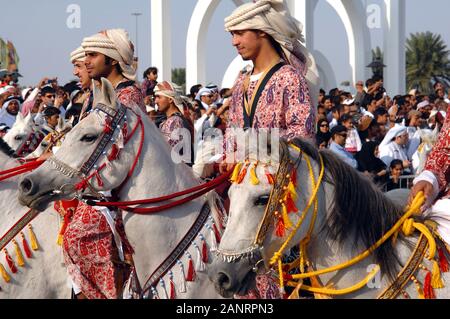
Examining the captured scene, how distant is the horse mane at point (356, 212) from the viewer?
418 cm

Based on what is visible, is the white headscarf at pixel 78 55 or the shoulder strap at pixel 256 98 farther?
the white headscarf at pixel 78 55

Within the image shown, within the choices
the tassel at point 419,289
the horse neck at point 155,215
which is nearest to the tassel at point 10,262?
the horse neck at point 155,215

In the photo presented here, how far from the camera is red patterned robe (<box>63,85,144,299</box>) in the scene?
5996mm

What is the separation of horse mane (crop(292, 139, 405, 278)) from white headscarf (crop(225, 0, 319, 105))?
103 cm

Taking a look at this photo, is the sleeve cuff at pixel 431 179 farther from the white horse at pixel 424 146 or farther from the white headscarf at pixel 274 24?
the white horse at pixel 424 146

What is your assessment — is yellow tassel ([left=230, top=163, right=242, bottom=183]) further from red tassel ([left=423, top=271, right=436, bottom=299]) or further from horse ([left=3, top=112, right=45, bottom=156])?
horse ([left=3, top=112, right=45, bottom=156])

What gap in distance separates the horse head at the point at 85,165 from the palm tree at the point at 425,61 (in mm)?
54131

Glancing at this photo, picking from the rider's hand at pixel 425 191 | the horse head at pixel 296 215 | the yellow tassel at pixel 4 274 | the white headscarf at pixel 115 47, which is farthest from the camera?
the yellow tassel at pixel 4 274

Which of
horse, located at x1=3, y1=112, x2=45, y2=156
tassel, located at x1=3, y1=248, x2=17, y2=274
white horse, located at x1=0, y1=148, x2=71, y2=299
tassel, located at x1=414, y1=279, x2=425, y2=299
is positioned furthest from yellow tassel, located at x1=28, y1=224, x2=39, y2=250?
tassel, located at x1=414, y1=279, x2=425, y2=299

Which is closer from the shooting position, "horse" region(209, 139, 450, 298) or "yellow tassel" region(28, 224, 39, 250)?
"horse" region(209, 139, 450, 298)

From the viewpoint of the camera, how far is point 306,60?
5453 mm

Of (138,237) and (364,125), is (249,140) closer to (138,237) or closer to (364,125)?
(138,237)

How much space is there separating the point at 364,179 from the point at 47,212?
3.20 metres

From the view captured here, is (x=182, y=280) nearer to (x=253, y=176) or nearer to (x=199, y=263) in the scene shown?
(x=199, y=263)
